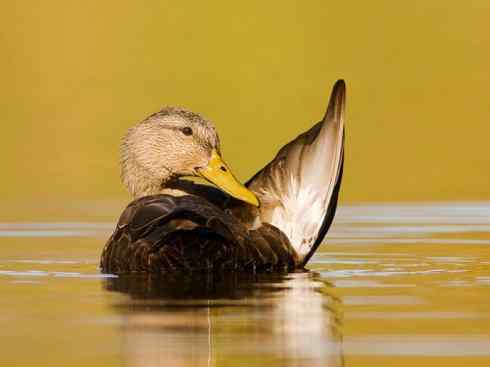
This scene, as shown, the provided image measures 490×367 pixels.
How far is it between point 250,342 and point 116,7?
29127 mm

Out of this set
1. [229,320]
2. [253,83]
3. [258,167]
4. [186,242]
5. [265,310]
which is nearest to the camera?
[229,320]

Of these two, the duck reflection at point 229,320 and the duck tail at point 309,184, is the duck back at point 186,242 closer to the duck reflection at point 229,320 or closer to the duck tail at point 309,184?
the duck reflection at point 229,320

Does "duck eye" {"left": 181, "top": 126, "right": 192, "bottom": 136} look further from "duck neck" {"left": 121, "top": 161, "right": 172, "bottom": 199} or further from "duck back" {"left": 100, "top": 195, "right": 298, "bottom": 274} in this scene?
"duck back" {"left": 100, "top": 195, "right": 298, "bottom": 274}

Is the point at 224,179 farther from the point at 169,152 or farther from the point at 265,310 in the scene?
the point at 265,310

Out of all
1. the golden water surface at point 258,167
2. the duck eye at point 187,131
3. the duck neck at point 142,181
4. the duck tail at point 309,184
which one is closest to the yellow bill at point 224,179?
the duck tail at point 309,184

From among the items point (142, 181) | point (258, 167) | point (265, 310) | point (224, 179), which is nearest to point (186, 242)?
point (265, 310)

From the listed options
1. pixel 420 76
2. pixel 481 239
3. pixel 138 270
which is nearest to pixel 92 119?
pixel 420 76

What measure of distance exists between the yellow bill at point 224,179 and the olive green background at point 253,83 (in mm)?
5045

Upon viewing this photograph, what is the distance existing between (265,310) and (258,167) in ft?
37.3

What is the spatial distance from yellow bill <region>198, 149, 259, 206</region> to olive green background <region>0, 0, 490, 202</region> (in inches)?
199

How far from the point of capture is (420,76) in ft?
96.6

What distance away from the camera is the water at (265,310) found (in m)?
7.60

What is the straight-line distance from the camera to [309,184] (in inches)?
445

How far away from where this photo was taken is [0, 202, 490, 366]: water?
7.60m
